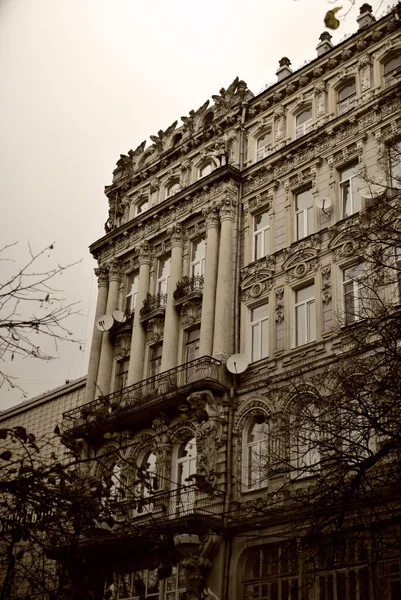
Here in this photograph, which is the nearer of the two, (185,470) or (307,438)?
(307,438)

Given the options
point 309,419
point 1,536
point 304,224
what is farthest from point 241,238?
point 1,536

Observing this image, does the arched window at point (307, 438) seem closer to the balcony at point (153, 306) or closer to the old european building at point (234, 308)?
the old european building at point (234, 308)

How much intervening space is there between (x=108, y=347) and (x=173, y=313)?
13.4 ft

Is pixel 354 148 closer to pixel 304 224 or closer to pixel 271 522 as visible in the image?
pixel 304 224

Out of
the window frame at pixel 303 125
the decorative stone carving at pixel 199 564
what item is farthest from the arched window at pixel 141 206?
the decorative stone carving at pixel 199 564

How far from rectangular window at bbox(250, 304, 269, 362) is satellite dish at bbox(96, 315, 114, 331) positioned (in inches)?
271

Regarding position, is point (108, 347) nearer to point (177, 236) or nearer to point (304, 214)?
point (177, 236)

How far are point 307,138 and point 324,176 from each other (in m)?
1.88

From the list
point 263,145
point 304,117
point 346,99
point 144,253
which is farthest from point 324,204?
point 144,253

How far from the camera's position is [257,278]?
2645cm

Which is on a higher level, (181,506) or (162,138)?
(162,138)

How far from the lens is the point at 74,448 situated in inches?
515

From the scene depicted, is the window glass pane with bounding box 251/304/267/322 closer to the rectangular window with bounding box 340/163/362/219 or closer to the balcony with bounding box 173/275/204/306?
the balcony with bounding box 173/275/204/306

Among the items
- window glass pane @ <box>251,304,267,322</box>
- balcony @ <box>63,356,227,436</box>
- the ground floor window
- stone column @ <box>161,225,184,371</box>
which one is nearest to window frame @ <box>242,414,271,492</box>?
balcony @ <box>63,356,227,436</box>
